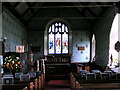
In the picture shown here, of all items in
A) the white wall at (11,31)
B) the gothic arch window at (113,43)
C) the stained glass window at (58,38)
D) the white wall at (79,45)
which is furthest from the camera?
the stained glass window at (58,38)

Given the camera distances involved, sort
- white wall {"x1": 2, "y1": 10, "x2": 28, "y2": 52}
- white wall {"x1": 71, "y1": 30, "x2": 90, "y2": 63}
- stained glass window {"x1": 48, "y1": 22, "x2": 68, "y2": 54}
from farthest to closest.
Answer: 1. stained glass window {"x1": 48, "y1": 22, "x2": 68, "y2": 54}
2. white wall {"x1": 71, "y1": 30, "x2": 90, "y2": 63}
3. white wall {"x1": 2, "y1": 10, "x2": 28, "y2": 52}

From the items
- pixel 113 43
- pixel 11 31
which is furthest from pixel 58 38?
pixel 113 43

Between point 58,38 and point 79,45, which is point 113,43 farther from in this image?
point 58,38

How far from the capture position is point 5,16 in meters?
11.8

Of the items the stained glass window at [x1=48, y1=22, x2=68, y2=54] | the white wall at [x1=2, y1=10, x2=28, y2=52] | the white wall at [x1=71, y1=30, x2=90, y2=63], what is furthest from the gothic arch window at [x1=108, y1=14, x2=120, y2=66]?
the stained glass window at [x1=48, y1=22, x2=68, y2=54]

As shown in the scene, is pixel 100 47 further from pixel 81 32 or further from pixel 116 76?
pixel 116 76

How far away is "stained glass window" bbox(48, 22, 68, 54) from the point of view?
1977cm

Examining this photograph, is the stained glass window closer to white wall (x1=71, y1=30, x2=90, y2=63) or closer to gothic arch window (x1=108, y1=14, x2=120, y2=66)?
white wall (x1=71, y1=30, x2=90, y2=63)

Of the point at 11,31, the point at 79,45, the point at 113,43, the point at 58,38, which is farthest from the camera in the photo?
the point at 58,38

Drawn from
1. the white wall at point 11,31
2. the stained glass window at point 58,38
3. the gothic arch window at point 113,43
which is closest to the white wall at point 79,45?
the stained glass window at point 58,38

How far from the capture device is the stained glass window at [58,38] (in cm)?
1977

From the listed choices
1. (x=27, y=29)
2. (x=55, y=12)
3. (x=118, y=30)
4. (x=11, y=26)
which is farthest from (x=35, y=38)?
(x=118, y=30)

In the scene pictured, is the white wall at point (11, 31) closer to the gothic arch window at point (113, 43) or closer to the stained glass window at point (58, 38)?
the stained glass window at point (58, 38)

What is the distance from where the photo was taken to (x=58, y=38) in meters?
20.0
